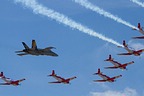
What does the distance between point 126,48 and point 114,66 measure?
2291 centimetres

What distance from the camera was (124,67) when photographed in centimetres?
19600

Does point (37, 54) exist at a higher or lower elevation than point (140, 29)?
lower

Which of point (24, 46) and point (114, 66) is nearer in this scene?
point (24, 46)

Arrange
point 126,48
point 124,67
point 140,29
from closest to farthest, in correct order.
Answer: point 140,29
point 126,48
point 124,67

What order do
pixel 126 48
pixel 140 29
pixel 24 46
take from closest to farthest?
pixel 24 46 < pixel 140 29 < pixel 126 48

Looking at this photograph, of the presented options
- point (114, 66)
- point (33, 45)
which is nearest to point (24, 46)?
point (33, 45)

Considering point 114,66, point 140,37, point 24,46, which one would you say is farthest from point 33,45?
point 114,66

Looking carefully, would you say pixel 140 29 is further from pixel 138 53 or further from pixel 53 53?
pixel 53 53

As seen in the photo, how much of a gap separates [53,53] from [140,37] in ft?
96.6

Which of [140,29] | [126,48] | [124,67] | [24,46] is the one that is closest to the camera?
[24,46]

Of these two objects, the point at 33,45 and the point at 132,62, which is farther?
the point at 132,62

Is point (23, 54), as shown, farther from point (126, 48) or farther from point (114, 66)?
point (114, 66)

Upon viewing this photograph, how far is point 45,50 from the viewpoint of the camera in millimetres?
154250

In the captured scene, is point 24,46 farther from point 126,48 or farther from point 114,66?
point 114,66
